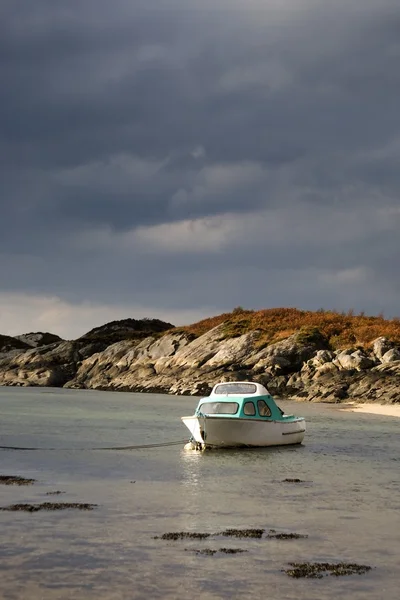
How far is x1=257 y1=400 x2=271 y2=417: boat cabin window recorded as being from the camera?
117 feet

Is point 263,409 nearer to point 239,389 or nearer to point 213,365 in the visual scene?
point 239,389

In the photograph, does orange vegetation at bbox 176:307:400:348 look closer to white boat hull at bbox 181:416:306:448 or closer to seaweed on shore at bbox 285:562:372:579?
white boat hull at bbox 181:416:306:448

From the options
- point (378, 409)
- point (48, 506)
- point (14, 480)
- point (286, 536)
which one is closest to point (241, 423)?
point (14, 480)

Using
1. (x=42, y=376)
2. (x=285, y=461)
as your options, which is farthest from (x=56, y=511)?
(x=42, y=376)

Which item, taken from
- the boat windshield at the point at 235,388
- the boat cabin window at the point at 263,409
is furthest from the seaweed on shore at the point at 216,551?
the boat windshield at the point at 235,388

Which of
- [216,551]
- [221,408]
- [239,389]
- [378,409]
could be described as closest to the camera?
[216,551]

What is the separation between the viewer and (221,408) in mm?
35625

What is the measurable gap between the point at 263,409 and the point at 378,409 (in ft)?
102

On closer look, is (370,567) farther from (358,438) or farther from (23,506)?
(358,438)

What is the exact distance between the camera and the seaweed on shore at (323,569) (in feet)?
42.2

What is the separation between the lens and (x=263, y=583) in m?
12.3

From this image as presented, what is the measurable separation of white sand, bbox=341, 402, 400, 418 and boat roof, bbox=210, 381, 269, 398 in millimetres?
25886

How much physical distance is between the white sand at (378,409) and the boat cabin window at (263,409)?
87.1ft

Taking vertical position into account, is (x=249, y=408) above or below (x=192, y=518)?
above
